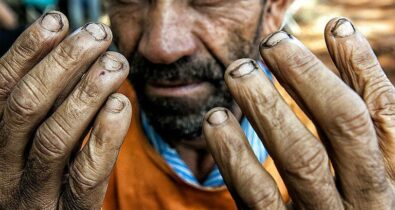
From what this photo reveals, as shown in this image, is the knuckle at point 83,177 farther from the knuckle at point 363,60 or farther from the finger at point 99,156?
the knuckle at point 363,60

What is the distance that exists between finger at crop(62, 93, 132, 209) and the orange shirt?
2.52 ft

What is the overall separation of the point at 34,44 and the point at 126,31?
721mm

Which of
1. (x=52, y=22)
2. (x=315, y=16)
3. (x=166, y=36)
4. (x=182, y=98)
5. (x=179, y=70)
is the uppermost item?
(x=52, y=22)

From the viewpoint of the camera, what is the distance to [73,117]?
3.98 feet

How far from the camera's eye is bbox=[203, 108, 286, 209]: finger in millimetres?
1177

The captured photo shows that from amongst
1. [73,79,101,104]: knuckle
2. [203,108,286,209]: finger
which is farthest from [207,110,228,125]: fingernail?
[73,79,101,104]: knuckle

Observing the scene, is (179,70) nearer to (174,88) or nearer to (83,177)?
(174,88)

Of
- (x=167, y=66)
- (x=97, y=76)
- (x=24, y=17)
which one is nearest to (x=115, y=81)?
(x=97, y=76)

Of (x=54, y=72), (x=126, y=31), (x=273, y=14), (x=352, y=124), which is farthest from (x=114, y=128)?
(x=273, y=14)

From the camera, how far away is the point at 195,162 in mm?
2250

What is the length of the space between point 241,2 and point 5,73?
936 millimetres

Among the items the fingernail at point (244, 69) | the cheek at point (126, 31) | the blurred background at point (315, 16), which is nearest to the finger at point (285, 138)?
the fingernail at point (244, 69)

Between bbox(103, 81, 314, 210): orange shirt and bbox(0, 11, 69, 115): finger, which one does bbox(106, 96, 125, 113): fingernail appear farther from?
bbox(103, 81, 314, 210): orange shirt

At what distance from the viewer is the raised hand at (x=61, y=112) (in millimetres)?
1215
